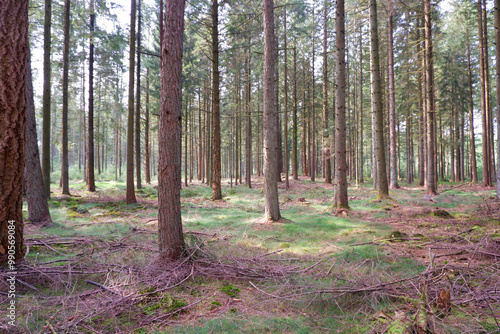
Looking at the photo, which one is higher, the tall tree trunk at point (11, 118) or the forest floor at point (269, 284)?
the tall tree trunk at point (11, 118)

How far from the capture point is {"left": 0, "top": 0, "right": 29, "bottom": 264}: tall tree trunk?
11.0 feet

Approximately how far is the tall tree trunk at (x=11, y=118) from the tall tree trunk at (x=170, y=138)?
1839 millimetres

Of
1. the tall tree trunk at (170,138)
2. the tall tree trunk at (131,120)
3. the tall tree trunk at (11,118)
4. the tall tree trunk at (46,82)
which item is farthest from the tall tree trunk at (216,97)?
the tall tree trunk at (11,118)

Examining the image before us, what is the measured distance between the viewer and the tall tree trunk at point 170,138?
4.08 metres

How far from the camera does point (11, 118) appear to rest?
341 centimetres

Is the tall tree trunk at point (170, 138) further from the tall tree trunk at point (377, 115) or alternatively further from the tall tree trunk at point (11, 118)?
the tall tree trunk at point (377, 115)

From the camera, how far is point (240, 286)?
3.60m

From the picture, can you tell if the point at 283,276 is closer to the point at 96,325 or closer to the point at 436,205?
the point at 96,325

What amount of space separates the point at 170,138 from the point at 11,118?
204cm

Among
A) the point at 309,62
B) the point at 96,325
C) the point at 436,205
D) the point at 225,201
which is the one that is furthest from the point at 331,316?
the point at 309,62

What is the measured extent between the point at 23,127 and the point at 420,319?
17.0 feet

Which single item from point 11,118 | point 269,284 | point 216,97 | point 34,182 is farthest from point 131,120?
point 269,284

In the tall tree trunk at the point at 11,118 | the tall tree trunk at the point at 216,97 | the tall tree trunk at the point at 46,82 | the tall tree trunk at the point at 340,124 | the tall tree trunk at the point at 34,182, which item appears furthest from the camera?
the tall tree trunk at the point at 216,97

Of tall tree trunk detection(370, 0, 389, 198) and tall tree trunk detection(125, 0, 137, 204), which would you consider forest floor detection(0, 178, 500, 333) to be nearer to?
tall tree trunk detection(370, 0, 389, 198)
